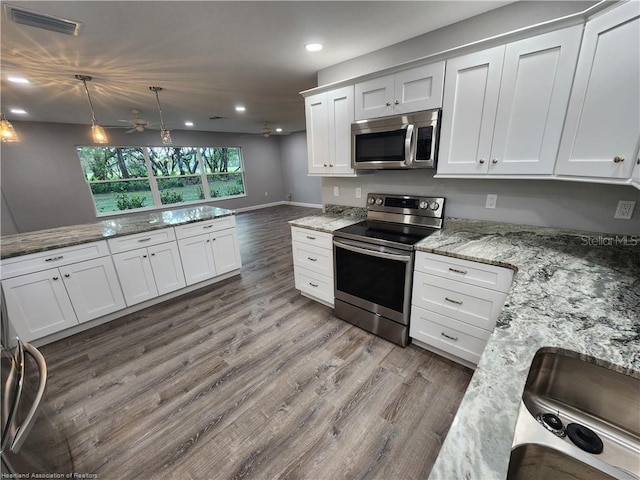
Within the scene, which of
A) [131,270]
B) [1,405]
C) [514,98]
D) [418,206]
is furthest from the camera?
[131,270]

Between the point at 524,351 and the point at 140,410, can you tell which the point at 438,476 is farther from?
the point at 140,410

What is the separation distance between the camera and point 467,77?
1790mm

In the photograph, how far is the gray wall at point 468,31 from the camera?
63.7 inches

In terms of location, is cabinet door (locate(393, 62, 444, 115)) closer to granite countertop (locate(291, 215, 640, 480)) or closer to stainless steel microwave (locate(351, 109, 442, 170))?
stainless steel microwave (locate(351, 109, 442, 170))

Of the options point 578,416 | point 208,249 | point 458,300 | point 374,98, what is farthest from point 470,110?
point 208,249

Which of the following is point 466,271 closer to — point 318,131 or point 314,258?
point 314,258

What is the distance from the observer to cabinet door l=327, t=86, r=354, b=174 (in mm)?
2422

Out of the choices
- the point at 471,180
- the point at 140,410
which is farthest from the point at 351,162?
the point at 140,410

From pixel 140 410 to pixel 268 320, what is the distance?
121 centimetres

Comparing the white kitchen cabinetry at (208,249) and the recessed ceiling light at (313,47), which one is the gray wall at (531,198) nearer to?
the recessed ceiling light at (313,47)

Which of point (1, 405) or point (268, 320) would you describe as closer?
point (1, 405)

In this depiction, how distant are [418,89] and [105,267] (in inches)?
134

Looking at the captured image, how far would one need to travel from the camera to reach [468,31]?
1.90 m

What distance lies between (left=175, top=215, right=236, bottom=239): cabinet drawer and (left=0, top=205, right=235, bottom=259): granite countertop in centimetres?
7
